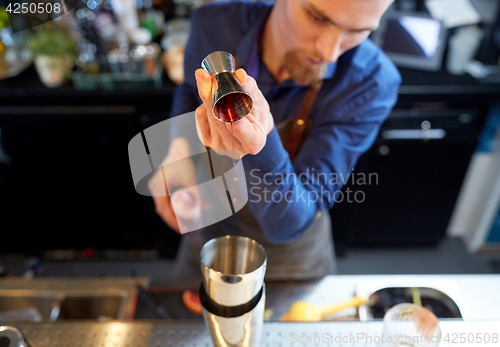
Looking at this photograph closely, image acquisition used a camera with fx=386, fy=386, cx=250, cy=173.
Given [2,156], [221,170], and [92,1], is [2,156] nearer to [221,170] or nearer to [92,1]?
[92,1]

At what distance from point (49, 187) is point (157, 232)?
21.9 inches

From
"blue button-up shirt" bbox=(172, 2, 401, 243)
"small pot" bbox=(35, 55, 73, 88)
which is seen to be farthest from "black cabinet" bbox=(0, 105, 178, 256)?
"blue button-up shirt" bbox=(172, 2, 401, 243)

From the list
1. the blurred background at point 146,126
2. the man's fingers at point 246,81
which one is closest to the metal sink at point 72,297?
the blurred background at point 146,126

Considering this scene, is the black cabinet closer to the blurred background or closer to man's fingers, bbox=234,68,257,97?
the blurred background

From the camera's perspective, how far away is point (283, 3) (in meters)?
0.75

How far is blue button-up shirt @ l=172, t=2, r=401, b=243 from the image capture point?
544mm

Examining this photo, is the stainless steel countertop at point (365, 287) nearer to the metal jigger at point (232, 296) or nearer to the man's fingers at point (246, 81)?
the metal jigger at point (232, 296)

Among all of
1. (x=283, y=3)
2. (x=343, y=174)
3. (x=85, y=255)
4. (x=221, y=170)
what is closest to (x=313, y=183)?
(x=343, y=174)

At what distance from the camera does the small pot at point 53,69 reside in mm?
1574

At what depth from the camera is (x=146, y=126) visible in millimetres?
1518

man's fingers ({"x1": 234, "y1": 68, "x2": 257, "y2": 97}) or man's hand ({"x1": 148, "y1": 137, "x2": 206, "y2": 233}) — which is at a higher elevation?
man's fingers ({"x1": 234, "y1": 68, "x2": 257, "y2": 97})

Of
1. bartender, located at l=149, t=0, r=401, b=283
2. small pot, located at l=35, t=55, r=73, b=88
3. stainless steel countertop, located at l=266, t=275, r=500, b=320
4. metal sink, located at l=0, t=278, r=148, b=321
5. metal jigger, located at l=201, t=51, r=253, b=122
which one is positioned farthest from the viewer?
small pot, located at l=35, t=55, r=73, b=88

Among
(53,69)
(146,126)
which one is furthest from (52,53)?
(146,126)

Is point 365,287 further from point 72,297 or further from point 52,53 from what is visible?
point 52,53
